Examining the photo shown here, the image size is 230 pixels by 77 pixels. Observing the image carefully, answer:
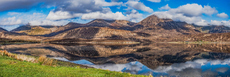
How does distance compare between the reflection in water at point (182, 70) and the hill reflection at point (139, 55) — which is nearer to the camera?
the reflection in water at point (182, 70)

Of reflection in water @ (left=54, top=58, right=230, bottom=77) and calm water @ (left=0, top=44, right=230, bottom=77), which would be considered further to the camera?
calm water @ (left=0, top=44, right=230, bottom=77)

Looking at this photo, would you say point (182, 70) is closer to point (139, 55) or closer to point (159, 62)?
point (159, 62)

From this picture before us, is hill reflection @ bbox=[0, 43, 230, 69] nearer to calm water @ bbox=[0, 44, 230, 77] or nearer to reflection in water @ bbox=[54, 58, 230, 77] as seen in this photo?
calm water @ bbox=[0, 44, 230, 77]

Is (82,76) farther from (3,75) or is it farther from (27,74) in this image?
(3,75)

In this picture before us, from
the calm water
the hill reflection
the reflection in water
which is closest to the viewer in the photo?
the reflection in water

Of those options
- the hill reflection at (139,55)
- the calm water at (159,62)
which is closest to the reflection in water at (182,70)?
the calm water at (159,62)

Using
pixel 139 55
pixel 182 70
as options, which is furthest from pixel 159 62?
pixel 139 55

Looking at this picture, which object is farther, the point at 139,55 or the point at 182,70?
the point at 139,55

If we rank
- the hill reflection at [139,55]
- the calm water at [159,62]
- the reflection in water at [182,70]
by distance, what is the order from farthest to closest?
the hill reflection at [139,55] → the calm water at [159,62] → the reflection in water at [182,70]

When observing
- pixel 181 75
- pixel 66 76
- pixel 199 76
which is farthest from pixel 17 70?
pixel 199 76

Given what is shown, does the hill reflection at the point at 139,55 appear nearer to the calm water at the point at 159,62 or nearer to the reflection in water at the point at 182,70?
the calm water at the point at 159,62

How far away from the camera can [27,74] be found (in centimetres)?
1495

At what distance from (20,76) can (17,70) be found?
7.41 feet

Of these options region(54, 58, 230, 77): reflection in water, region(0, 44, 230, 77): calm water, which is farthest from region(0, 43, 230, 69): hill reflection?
region(54, 58, 230, 77): reflection in water
